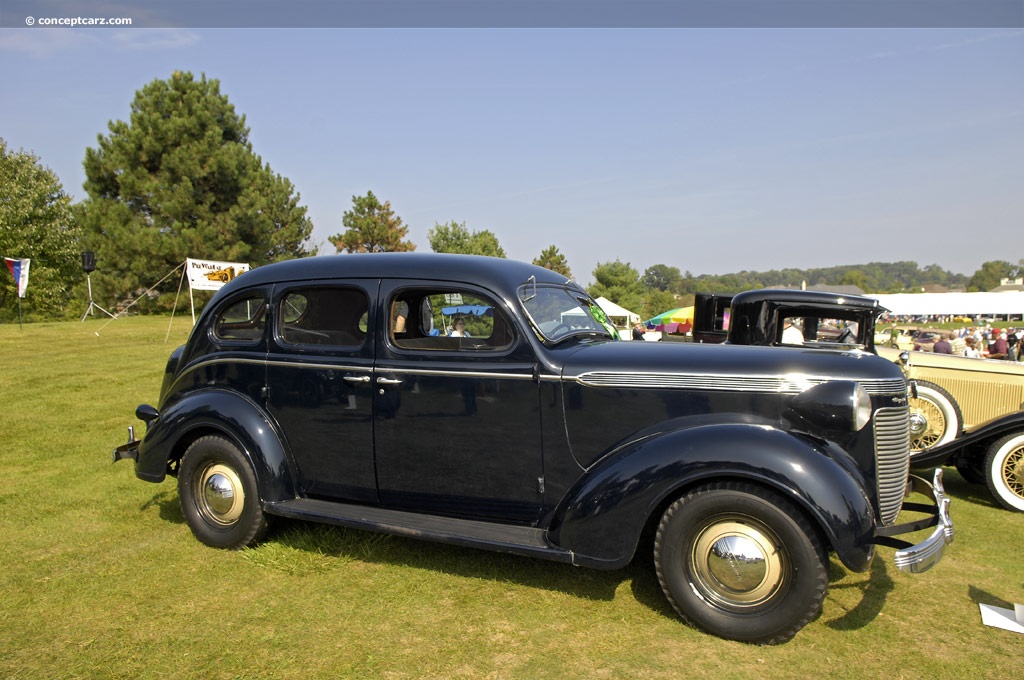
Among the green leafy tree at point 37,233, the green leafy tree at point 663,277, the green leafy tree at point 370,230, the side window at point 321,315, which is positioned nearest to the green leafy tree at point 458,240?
the green leafy tree at point 370,230

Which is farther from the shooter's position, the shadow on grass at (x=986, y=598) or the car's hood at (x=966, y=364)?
the car's hood at (x=966, y=364)

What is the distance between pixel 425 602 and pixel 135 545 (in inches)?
93.7

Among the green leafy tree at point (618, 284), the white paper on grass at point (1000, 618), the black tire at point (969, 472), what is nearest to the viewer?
the white paper on grass at point (1000, 618)

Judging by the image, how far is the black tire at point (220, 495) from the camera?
14.0ft

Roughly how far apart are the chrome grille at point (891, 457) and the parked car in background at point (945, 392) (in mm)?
2313

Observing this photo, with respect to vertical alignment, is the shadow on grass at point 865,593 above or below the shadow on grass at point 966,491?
above

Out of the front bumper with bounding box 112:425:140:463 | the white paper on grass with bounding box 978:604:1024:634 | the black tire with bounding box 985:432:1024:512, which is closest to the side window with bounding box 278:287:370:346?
the front bumper with bounding box 112:425:140:463

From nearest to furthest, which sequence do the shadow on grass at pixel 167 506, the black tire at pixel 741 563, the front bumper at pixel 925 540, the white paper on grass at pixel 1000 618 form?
1. the front bumper at pixel 925 540
2. the black tire at pixel 741 563
3. the white paper on grass at pixel 1000 618
4. the shadow on grass at pixel 167 506

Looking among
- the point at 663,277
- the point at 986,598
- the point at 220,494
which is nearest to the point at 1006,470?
the point at 986,598

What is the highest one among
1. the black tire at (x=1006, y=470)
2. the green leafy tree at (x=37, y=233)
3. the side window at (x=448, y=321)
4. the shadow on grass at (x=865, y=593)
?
the green leafy tree at (x=37, y=233)

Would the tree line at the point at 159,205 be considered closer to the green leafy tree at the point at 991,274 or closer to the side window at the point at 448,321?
the side window at the point at 448,321

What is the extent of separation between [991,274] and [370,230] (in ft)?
583

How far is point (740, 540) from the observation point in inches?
125

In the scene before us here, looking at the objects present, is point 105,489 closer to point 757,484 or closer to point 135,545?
point 135,545
